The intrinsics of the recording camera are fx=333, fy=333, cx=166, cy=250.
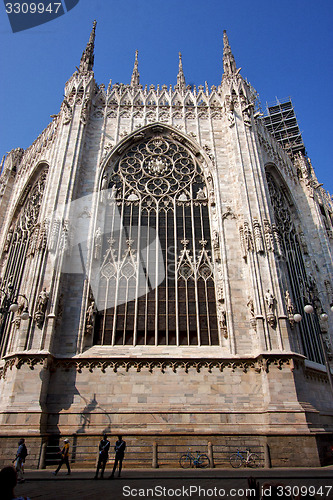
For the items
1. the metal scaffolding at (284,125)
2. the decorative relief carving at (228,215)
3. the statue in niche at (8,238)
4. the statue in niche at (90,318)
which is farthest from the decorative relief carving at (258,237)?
the metal scaffolding at (284,125)

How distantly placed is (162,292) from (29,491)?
1144 centimetres

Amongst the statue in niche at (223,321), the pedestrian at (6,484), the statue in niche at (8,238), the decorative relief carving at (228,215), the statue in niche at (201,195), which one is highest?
the statue in niche at (201,195)

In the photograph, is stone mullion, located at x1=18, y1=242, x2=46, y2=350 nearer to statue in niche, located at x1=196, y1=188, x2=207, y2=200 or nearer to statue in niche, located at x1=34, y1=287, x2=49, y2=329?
statue in niche, located at x1=34, y1=287, x2=49, y2=329

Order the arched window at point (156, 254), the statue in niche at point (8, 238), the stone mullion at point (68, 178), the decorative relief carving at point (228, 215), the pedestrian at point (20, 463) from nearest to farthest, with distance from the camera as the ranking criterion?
the pedestrian at point (20, 463), the stone mullion at point (68, 178), the arched window at point (156, 254), the decorative relief carving at point (228, 215), the statue in niche at point (8, 238)

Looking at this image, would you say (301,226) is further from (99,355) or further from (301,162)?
(99,355)

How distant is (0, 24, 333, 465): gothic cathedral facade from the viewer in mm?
15078

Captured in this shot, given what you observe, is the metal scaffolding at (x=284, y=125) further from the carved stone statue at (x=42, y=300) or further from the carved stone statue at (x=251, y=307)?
the carved stone statue at (x=42, y=300)

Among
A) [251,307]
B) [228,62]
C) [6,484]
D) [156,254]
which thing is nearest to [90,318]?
[156,254]

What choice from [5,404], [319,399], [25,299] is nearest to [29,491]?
[5,404]

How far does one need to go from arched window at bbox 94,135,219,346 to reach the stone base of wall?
179 inches

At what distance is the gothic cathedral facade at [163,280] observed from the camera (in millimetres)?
15078

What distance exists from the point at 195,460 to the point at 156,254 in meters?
10.7

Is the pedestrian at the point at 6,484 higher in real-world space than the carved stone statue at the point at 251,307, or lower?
lower

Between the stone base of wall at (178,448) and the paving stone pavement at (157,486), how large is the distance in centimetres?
167
